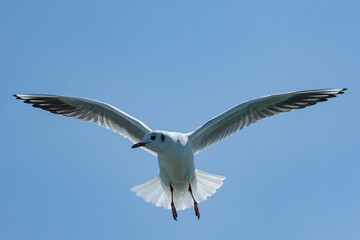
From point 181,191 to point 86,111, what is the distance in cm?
217

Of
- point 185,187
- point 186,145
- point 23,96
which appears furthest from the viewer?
point 23,96

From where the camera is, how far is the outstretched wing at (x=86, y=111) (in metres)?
8.48

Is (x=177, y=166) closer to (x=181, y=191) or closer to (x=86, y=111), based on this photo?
(x=181, y=191)

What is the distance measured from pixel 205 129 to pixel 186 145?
0.52 m

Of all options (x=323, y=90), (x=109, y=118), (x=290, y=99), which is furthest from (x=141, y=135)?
(x=323, y=90)

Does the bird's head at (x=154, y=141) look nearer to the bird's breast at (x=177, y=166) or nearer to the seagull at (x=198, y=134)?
the bird's breast at (x=177, y=166)

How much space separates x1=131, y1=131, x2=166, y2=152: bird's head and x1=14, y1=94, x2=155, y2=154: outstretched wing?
48.7 inches

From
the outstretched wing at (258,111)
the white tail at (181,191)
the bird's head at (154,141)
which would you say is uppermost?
the outstretched wing at (258,111)

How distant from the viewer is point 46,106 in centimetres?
862

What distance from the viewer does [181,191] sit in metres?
8.21

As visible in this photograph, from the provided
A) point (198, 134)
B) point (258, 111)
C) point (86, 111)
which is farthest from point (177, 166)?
point (86, 111)

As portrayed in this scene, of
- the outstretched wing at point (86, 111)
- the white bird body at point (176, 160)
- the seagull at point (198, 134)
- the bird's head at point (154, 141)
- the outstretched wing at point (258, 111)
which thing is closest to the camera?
the bird's head at point (154, 141)

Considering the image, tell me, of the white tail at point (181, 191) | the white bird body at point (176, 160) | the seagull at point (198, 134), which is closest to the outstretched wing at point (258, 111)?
the seagull at point (198, 134)

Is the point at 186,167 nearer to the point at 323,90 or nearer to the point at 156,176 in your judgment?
the point at 156,176
